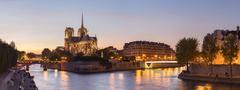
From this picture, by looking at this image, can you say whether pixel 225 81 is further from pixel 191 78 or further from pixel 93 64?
pixel 93 64

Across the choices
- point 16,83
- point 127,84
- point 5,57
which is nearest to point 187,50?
point 127,84

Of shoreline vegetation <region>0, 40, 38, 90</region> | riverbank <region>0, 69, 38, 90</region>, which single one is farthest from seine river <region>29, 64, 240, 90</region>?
riverbank <region>0, 69, 38, 90</region>

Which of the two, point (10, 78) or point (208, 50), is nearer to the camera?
point (10, 78)

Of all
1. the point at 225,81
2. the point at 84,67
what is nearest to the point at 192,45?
the point at 225,81

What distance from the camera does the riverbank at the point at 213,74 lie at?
53256 millimetres

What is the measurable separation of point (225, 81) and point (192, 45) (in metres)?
15.2

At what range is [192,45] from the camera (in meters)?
67.7

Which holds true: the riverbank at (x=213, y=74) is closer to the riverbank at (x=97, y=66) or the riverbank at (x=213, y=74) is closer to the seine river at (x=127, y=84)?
the seine river at (x=127, y=84)

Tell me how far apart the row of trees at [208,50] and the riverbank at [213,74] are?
37.8 inches

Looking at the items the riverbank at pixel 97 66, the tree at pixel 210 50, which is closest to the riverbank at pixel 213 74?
the tree at pixel 210 50

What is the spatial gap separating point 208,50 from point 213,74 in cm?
443

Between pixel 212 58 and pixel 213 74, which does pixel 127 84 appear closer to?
pixel 213 74

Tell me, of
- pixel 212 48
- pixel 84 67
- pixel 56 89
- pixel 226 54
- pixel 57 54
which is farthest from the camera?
pixel 57 54

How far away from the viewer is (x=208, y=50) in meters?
61.5
